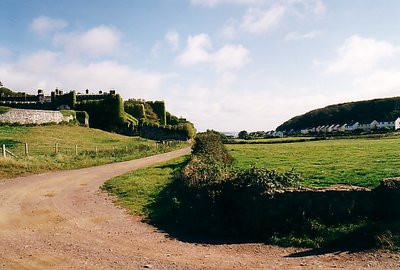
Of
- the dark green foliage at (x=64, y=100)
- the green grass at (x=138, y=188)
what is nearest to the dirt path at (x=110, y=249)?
the green grass at (x=138, y=188)

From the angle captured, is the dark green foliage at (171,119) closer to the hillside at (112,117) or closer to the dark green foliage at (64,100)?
the hillside at (112,117)

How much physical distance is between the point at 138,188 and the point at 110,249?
Result: 28.2 ft

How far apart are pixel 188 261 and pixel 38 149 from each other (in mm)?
29942

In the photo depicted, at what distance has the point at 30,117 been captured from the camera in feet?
169

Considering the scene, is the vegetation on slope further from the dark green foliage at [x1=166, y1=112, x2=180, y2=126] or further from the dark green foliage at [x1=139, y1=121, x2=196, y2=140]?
the dark green foliage at [x1=166, y1=112, x2=180, y2=126]

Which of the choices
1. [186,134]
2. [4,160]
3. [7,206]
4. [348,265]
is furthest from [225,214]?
[186,134]

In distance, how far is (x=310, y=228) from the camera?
32.2 ft

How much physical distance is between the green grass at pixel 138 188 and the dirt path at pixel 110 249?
0.77m

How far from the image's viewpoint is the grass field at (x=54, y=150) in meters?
25.3

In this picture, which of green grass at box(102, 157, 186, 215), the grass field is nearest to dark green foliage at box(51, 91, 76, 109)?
the grass field

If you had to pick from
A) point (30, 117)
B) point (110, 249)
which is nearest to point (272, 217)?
point (110, 249)

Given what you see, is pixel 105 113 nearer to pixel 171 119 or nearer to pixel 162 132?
pixel 162 132

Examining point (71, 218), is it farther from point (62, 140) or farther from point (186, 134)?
point (186, 134)

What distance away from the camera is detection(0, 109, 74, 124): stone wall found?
49091mm
